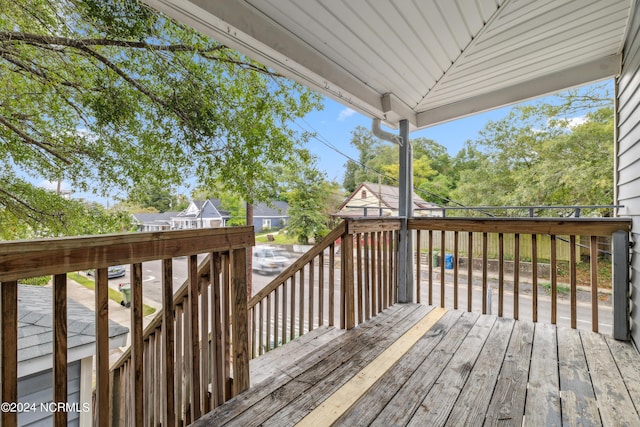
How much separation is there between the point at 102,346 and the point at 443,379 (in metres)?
1.70

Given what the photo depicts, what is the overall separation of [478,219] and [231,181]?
200 inches

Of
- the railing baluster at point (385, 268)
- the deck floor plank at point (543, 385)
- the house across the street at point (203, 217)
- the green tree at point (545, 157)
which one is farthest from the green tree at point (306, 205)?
the deck floor plank at point (543, 385)

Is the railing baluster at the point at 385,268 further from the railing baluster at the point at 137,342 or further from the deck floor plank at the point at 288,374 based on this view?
the railing baluster at the point at 137,342

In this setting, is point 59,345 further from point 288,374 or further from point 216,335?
point 288,374

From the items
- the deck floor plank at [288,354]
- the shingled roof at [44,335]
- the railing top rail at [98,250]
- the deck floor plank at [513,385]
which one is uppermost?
the railing top rail at [98,250]

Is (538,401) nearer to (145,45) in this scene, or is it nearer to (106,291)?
(106,291)

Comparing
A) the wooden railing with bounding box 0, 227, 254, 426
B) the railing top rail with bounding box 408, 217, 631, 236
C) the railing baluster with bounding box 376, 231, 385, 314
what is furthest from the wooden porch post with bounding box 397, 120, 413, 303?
the wooden railing with bounding box 0, 227, 254, 426

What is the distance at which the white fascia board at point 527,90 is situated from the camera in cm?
255

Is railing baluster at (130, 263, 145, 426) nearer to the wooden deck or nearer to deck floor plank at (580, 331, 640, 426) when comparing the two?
the wooden deck

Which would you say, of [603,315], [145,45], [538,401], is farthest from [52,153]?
[603,315]

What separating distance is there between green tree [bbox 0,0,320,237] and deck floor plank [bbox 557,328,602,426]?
18.7ft

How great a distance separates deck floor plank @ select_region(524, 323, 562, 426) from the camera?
1.36 meters

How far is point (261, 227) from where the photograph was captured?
26.8 ft

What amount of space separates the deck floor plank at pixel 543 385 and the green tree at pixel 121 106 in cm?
558
